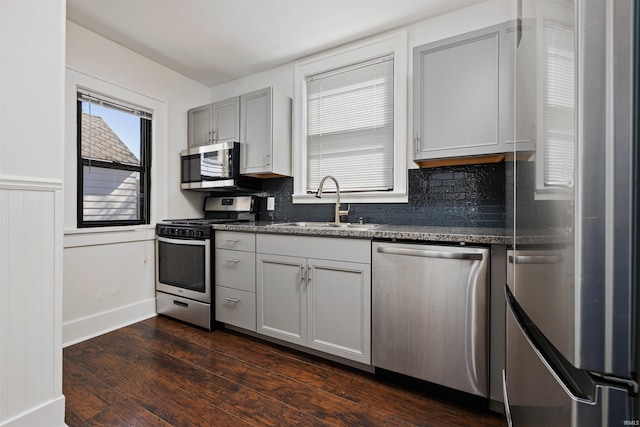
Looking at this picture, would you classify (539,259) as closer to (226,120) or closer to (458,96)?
(458,96)

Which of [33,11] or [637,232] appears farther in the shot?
[33,11]

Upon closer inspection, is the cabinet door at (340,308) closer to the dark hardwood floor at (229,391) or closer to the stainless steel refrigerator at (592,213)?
the dark hardwood floor at (229,391)

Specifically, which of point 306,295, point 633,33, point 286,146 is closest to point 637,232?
point 633,33

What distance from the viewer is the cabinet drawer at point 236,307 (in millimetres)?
2355

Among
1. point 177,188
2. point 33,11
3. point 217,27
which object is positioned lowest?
point 177,188

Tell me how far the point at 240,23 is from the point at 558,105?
97.7 inches

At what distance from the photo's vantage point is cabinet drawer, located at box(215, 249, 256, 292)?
2.36m

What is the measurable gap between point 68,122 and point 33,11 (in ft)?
4.25

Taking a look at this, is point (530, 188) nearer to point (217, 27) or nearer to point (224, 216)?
point (217, 27)

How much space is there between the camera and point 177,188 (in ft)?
10.7

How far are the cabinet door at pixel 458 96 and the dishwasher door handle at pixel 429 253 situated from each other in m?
0.70

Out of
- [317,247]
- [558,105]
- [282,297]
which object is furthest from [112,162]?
[558,105]

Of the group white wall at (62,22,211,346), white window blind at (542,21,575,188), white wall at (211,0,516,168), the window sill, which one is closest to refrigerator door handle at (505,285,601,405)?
white window blind at (542,21,575,188)

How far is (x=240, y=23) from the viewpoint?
2.37 metres
